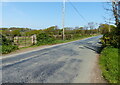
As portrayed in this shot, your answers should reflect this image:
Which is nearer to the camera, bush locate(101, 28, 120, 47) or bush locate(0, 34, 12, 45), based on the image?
bush locate(101, 28, 120, 47)

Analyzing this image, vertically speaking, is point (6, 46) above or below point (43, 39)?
below

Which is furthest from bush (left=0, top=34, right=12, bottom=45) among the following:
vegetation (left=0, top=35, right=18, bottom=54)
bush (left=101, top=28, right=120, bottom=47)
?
bush (left=101, top=28, right=120, bottom=47)

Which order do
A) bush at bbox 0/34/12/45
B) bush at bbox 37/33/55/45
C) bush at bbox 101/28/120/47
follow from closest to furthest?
bush at bbox 101/28/120/47
bush at bbox 0/34/12/45
bush at bbox 37/33/55/45

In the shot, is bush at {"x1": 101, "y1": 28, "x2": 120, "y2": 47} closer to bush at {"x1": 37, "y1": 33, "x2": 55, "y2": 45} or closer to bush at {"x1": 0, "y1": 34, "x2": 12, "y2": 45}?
bush at {"x1": 0, "y1": 34, "x2": 12, "y2": 45}

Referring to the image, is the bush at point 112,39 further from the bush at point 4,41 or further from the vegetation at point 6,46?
the bush at point 4,41

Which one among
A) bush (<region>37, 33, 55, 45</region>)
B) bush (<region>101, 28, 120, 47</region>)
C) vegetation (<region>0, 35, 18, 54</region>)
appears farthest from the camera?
bush (<region>37, 33, 55, 45</region>)

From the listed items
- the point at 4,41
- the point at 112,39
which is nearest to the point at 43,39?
the point at 4,41

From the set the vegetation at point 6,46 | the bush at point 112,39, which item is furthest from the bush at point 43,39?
the bush at point 112,39

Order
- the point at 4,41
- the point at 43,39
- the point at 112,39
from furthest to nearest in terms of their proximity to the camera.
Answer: the point at 43,39, the point at 4,41, the point at 112,39

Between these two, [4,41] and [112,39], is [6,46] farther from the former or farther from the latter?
[112,39]

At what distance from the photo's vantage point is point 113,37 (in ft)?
38.6

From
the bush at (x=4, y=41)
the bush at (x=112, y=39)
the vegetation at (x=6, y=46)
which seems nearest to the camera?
the bush at (x=112, y=39)

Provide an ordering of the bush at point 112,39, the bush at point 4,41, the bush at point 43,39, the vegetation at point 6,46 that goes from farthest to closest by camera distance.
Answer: the bush at point 43,39 < the bush at point 4,41 < the vegetation at point 6,46 < the bush at point 112,39

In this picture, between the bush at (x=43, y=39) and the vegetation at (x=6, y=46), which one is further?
the bush at (x=43, y=39)
